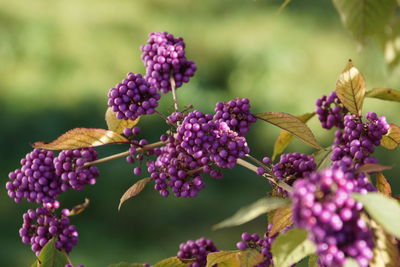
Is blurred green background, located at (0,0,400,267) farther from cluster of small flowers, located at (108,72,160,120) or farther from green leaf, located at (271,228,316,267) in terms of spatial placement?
green leaf, located at (271,228,316,267)

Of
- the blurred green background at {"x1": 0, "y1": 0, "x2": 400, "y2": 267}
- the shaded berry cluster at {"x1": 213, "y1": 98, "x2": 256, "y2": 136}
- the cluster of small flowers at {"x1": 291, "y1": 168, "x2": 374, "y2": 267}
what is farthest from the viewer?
the blurred green background at {"x1": 0, "y1": 0, "x2": 400, "y2": 267}

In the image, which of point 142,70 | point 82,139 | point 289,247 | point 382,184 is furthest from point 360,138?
point 142,70

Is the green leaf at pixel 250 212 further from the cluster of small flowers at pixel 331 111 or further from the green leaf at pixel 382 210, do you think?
the cluster of small flowers at pixel 331 111

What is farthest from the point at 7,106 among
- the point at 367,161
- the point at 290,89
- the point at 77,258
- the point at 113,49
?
the point at 367,161

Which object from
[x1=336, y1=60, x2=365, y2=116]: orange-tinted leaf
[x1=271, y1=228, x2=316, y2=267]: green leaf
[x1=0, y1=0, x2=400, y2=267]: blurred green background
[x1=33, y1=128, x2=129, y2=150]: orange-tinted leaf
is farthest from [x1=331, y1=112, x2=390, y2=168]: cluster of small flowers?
[x1=0, y1=0, x2=400, y2=267]: blurred green background

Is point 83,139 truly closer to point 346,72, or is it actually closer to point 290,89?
point 346,72

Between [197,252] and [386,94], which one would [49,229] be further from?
[386,94]
